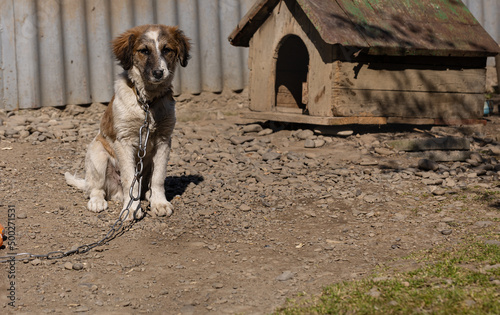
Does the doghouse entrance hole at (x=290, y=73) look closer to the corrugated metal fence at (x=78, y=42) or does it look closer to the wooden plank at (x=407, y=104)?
the corrugated metal fence at (x=78, y=42)

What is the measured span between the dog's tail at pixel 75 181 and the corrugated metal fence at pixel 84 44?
300 centimetres

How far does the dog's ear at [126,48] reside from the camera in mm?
4895

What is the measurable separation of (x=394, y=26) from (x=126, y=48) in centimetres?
375

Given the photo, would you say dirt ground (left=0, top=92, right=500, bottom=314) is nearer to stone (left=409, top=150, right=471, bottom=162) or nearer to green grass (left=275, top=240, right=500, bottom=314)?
stone (left=409, top=150, right=471, bottom=162)

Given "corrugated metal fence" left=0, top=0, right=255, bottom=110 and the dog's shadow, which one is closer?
the dog's shadow

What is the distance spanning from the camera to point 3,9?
7.93 meters

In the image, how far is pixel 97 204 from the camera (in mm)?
5090

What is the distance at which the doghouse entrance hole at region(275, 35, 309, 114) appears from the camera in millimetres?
8758

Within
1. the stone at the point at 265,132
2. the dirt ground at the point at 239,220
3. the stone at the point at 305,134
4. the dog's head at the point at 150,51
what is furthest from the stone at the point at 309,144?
the dog's head at the point at 150,51

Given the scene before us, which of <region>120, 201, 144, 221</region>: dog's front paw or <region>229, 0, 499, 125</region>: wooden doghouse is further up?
<region>229, 0, 499, 125</region>: wooden doghouse

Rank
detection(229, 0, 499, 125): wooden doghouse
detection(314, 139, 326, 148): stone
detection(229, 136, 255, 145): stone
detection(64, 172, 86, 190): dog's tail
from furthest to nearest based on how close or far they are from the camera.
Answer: detection(229, 136, 255, 145): stone < detection(314, 139, 326, 148): stone < detection(229, 0, 499, 125): wooden doghouse < detection(64, 172, 86, 190): dog's tail

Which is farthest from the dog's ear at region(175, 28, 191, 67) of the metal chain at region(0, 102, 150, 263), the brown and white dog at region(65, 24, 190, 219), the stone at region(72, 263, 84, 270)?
the stone at region(72, 263, 84, 270)

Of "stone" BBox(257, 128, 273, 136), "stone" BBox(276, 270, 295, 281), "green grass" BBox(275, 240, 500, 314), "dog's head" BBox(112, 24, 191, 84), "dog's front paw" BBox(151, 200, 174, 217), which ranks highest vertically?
"dog's head" BBox(112, 24, 191, 84)

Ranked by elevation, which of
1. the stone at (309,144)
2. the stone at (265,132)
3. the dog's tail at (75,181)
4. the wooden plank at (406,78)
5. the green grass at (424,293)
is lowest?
the green grass at (424,293)
